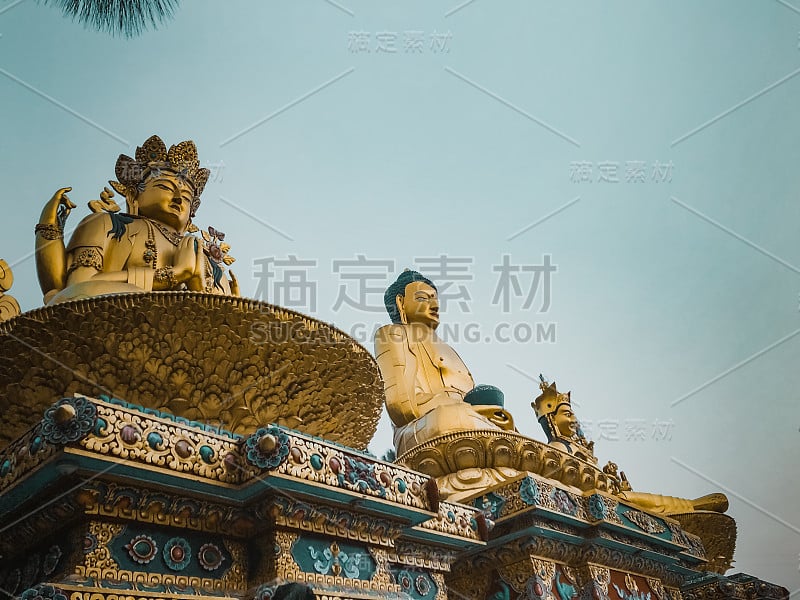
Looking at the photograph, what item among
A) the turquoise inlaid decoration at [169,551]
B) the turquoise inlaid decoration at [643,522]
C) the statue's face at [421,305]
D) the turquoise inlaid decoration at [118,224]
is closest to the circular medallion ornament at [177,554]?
the turquoise inlaid decoration at [169,551]

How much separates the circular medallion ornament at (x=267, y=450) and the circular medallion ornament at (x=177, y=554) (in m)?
0.40

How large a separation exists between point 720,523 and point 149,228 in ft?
21.4

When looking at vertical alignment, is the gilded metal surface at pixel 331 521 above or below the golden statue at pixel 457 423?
below

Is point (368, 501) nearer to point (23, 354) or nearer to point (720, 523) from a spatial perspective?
point (23, 354)

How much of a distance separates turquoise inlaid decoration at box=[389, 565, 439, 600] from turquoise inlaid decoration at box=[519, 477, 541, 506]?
0.83m

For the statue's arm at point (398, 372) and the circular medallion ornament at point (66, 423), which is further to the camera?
the statue's arm at point (398, 372)

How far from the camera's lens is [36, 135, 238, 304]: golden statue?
3.88 m

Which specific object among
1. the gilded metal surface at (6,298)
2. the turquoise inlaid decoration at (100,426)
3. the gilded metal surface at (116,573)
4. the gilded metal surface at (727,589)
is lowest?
the gilded metal surface at (116,573)

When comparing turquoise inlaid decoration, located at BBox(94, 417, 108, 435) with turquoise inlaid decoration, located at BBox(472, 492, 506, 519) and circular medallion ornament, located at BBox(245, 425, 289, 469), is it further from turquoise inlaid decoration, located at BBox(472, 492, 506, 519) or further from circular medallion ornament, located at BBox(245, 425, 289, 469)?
turquoise inlaid decoration, located at BBox(472, 492, 506, 519)

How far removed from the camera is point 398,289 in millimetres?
7969

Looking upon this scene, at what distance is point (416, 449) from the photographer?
16.4 feet

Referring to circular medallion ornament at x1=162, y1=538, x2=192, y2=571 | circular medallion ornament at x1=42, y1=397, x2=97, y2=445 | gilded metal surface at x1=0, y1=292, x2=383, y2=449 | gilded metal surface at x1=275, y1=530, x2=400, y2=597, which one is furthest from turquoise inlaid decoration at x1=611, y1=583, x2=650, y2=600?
circular medallion ornament at x1=42, y1=397, x2=97, y2=445

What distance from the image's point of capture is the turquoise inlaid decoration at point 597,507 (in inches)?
169

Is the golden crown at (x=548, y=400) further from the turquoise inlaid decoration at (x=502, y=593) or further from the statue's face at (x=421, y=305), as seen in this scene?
the turquoise inlaid decoration at (x=502, y=593)
